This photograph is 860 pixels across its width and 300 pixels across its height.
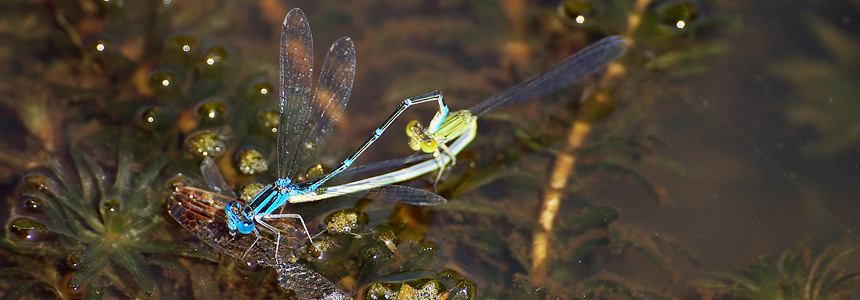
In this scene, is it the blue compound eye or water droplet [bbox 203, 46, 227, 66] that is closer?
the blue compound eye

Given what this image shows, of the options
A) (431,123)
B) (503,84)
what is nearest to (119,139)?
(431,123)

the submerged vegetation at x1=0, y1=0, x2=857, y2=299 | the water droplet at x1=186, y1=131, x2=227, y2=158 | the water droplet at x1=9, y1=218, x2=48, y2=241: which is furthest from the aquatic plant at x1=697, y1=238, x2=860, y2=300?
the water droplet at x1=9, y1=218, x2=48, y2=241

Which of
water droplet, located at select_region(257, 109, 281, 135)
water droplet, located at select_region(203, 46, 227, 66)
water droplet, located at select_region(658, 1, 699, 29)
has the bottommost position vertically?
water droplet, located at select_region(257, 109, 281, 135)

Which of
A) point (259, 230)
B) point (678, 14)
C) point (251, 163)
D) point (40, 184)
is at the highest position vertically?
point (678, 14)

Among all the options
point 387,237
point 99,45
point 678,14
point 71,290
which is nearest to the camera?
point 71,290

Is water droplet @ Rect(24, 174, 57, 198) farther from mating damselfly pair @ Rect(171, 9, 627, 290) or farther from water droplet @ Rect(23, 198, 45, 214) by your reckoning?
mating damselfly pair @ Rect(171, 9, 627, 290)

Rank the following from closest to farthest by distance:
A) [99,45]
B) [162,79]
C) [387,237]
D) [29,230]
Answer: [29,230] < [387,237] < [162,79] < [99,45]

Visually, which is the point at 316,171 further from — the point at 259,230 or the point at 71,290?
the point at 71,290

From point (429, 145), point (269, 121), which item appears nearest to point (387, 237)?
point (429, 145)

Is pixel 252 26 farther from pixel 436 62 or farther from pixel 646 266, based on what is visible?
pixel 646 266
